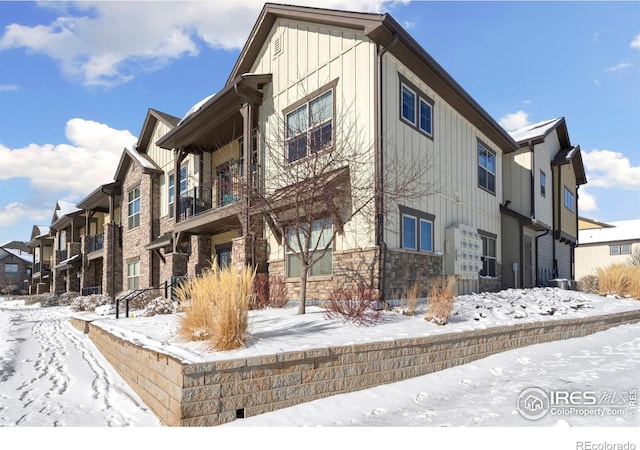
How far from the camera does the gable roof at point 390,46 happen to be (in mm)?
10570

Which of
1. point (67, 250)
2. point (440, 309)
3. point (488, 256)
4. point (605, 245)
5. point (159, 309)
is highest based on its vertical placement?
point (605, 245)

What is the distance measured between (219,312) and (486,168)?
13725 mm

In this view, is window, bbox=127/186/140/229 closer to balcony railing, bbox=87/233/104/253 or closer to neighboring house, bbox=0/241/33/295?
balcony railing, bbox=87/233/104/253

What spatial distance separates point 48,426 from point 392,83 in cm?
970

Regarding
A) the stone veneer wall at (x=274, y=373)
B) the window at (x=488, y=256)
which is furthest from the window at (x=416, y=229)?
the window at (x=488, y=256)

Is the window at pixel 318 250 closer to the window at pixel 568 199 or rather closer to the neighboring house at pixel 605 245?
the window at pixel 568 199

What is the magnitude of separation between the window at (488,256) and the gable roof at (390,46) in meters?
3.86

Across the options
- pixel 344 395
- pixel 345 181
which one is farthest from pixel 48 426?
pixel 345 181

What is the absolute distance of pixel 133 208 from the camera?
2384 cm

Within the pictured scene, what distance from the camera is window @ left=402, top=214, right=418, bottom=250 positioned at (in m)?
11.6

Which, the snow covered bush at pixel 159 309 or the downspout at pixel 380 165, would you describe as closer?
the downspout at pixel 380 165

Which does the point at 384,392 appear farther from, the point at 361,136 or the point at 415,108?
the point at 415,108

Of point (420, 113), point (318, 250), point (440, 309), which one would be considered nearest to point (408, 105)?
point (420, 113)

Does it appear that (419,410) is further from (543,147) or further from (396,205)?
(543,147)
